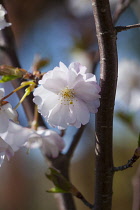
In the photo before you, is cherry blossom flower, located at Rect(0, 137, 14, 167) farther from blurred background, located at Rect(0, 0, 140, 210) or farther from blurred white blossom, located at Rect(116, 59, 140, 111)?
blurred background, located at Rect(0, 0, 140, 210)

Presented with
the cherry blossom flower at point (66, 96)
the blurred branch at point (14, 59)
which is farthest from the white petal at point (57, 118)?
the blurred branch at point (14, 59)

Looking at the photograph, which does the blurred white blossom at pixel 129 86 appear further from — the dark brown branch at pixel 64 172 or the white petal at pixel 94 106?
the white petal at pixel 94 106

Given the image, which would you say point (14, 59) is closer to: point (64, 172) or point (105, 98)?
point (64, 172)

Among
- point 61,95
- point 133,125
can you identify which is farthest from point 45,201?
point 61,95

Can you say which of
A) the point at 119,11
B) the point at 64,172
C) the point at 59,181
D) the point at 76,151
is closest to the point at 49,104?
the point at 59,181

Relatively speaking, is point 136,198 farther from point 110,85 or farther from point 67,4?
point 67,4

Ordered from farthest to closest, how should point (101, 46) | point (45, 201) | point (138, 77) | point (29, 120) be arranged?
point (45, 201)
point (138, 77)
point (29, 120)
point (101, 46)
